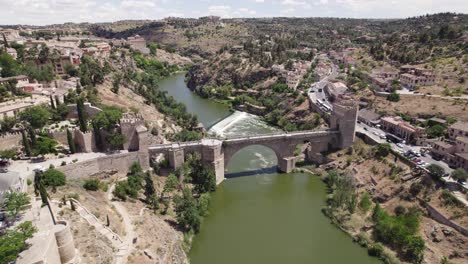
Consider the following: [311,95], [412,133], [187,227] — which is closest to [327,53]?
[311,95]

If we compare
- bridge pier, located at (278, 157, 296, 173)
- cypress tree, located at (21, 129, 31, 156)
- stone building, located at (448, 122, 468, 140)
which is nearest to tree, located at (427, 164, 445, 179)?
stone building, located at (448, 122, 468, 140)

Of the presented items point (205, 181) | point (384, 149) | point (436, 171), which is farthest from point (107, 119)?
point (436, 171)

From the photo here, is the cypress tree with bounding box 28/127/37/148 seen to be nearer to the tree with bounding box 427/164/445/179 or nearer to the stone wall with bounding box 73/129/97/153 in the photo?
the stone wall with bounding box 73/129/97/153

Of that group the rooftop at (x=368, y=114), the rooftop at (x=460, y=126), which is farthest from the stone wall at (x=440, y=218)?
the rooftop at (x=368, y=114)

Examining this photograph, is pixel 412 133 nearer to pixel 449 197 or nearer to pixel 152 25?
pixel 449 197

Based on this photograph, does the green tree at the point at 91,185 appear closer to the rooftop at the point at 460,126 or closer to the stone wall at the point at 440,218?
the stone wall at the point at 440,218

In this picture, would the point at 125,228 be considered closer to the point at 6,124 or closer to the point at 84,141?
the point at 84,141
